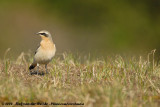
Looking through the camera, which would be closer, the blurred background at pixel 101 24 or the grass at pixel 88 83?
the grass at pixel 88 83

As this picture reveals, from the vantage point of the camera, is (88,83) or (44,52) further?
(44,52)

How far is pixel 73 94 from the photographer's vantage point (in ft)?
19.7

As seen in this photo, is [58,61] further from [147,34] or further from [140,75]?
[147,34]

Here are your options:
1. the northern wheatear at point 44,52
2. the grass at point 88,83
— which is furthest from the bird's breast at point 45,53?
the grass at point 88,83

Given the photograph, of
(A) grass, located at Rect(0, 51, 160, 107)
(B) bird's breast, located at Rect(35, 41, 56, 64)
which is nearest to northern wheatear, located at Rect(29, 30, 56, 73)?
(B) bird's breast, located at Rect(35, 41, 56, 64)

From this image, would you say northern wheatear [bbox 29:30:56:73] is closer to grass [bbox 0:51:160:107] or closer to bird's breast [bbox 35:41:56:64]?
bird's breast [bbox 35:41:56:64]

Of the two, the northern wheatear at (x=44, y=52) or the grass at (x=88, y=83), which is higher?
the northern wheatear at (x=44, y=52)

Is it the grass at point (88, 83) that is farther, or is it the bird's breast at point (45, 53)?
the bird's breast at point (45, 53)

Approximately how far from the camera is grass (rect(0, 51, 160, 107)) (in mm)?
5762

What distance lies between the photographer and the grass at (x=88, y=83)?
5.76 m

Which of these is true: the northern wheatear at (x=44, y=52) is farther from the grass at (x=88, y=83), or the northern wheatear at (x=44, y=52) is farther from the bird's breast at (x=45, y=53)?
the grass at (x=88, y=83)

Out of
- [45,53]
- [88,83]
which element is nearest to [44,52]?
[45,53]

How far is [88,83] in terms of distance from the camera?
7172 millimetres

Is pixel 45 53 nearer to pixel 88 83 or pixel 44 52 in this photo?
Result: pixel 44 52
